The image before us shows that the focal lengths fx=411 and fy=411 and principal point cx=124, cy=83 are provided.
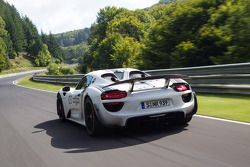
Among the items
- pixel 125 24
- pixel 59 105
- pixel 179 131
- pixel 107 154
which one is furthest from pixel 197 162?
pixel 125 24

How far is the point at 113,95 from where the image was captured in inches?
255

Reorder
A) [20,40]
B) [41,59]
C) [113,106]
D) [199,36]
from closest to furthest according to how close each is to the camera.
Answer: [113,106] < [199,36] < [20,40] < [41,59]

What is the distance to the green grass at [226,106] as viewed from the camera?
313 inches

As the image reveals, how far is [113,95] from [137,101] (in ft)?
1.29

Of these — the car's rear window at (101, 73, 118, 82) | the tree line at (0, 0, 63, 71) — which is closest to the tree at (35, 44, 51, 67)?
the tree line at (0, 0, 63, 71)

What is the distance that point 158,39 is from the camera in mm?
22906

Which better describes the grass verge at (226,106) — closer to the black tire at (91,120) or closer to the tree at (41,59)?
the black tire at (91,120)

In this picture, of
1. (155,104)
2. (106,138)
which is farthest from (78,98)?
(155,104)

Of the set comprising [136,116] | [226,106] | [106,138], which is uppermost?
[136,116]

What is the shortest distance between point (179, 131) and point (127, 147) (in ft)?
3.96

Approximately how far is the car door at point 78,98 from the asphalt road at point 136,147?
13.0 inches

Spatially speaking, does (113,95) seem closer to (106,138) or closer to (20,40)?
(106,138)

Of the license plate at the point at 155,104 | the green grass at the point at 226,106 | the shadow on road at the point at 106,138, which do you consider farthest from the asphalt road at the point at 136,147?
the green grass at the point at 226,106

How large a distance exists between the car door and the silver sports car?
0.49 metres
